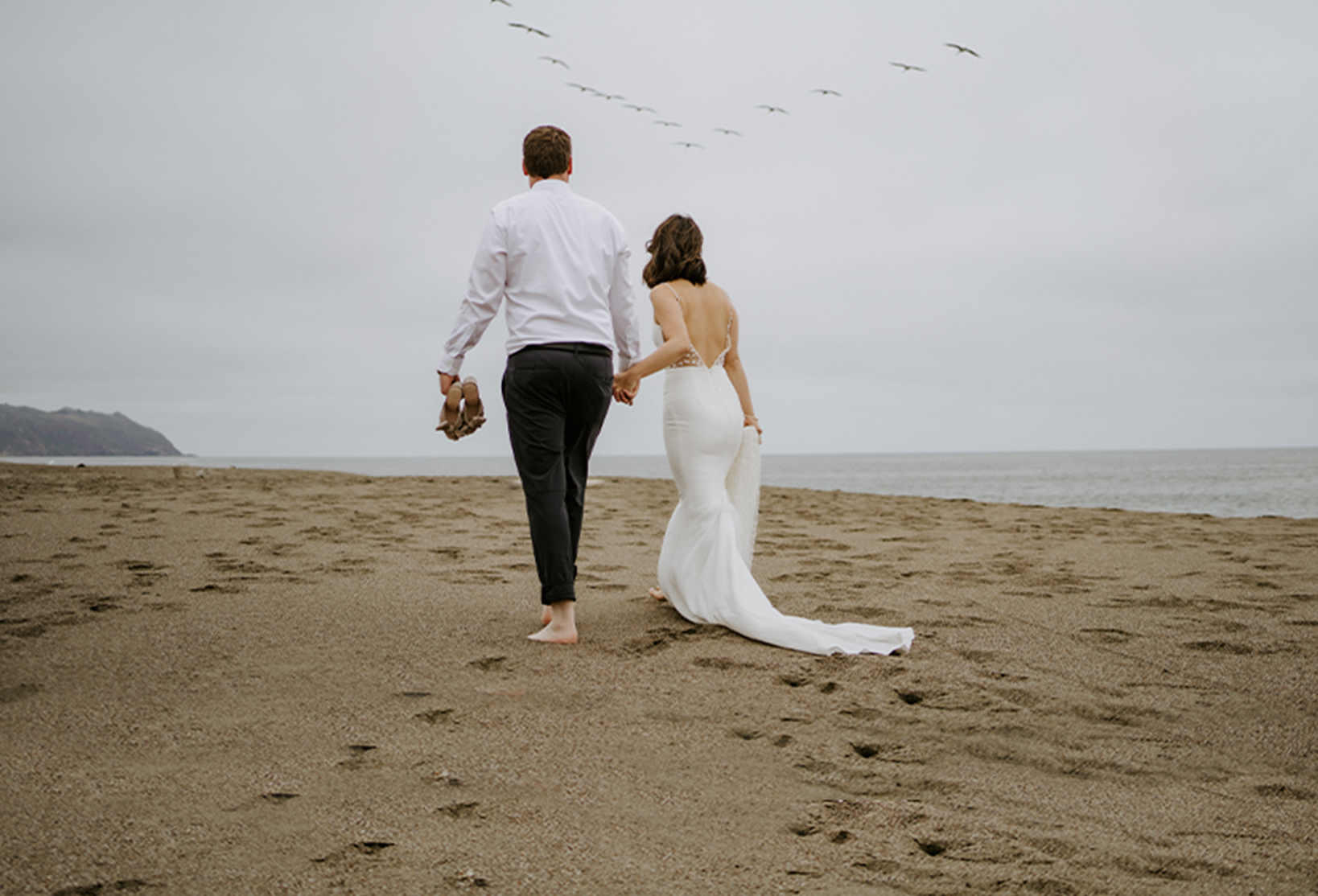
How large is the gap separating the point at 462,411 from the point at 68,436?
255ft

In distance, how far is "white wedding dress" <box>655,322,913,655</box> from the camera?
3.71 m

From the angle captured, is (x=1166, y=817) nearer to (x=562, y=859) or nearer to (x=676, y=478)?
(x=562, y=859)

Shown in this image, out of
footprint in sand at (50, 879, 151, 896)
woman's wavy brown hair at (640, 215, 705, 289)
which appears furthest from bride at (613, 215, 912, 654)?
footprint in sand at (50, 879, 151, 896)

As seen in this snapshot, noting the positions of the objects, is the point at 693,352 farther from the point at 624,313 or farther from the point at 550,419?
the point at 550,419

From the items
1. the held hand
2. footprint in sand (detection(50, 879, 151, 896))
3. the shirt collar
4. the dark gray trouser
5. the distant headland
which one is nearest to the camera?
footprint in sand (detection(50, 879, 151, 896))

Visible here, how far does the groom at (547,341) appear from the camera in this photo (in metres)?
3.34

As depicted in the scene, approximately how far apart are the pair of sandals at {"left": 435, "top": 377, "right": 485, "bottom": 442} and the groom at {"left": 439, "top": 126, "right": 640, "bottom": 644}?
6 cm

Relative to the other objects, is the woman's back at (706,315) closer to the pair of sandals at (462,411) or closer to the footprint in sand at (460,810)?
the pair of sandals at (462,411)

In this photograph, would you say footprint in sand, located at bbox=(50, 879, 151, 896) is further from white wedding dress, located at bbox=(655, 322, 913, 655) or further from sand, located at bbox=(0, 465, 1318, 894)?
white wedding dress, located at bbox=(655, 322, 913, 655)

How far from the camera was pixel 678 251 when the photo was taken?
3.91 meters


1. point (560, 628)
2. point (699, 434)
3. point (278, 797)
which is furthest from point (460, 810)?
point (699, 434)

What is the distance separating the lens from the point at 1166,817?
196cm

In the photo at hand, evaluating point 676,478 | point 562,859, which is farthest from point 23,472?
point 562,859

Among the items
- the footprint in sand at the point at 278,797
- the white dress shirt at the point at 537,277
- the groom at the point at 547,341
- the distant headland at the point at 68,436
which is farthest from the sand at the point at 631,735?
the distant headland at the point at 68,436
